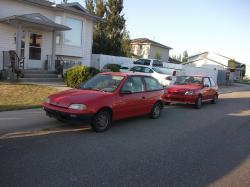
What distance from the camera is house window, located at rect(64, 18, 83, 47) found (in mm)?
22391

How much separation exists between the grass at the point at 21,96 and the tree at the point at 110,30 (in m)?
21.3

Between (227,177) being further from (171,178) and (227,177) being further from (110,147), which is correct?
(110,147)

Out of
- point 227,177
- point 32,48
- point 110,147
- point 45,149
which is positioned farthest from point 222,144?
point 32,48

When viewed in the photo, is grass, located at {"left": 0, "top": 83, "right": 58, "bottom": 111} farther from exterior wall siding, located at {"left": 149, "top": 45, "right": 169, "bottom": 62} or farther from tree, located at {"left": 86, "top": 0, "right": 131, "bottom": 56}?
exterior wall siding, located at {"left": 149, "top": 45, "right": 169, "bottom": 62}

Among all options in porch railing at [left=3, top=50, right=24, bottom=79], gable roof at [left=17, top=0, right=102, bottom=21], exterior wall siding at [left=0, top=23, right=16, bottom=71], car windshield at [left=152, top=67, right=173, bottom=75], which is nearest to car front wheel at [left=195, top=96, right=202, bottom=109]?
car windshield at [left=152, top=67, right=173, bottom=75]

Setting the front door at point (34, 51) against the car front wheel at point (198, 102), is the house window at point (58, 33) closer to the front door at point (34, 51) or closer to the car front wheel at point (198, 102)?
the front door at point (34, 51)

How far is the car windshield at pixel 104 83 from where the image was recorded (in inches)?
359

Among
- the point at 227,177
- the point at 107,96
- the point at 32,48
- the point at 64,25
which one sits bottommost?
the point at 227,177

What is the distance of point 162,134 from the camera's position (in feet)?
28.3

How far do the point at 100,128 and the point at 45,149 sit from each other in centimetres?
209

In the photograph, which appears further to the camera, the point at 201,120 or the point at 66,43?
the point at 66,43

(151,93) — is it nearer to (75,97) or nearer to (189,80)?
(75,97)

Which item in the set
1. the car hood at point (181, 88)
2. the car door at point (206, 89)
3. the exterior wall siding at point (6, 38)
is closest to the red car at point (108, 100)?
the car hood at point (181, 88)

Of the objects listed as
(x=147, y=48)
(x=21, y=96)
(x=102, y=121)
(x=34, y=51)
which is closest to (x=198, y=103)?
(x=102, y=121)
